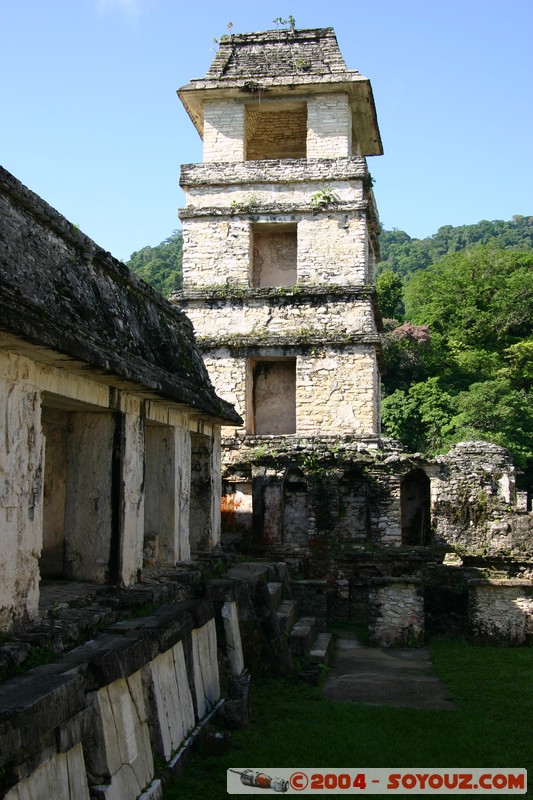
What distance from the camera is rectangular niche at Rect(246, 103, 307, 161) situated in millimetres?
18375

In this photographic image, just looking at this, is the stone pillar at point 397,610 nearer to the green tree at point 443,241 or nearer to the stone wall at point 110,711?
the stone wall at point 110,711

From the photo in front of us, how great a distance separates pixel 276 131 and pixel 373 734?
48.7 feet

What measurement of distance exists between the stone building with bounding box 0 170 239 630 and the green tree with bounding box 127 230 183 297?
30.2 metres

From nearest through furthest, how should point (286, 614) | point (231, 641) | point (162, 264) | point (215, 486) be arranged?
1. point (231, 641)
2. point (286, 614)
3. point (215, 486)
4. point (162, 264)

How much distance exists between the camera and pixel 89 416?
309 inches

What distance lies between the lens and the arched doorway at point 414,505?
58.4 feet

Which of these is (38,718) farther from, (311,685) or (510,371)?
(510,371)

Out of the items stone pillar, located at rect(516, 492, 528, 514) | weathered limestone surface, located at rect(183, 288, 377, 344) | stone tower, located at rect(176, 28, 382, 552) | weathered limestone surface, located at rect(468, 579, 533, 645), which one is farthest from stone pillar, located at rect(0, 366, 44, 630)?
weathered limestone surface, located at rect(183, 288, 377, 344)

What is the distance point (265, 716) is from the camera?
8.47 meters

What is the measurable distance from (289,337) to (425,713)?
928cm

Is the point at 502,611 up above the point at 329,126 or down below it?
below

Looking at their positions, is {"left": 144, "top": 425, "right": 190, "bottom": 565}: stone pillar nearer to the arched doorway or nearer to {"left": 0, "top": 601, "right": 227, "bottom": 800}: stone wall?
{"left": 0, "top": 601, "right": 227, "bottom": 800}: stone wall

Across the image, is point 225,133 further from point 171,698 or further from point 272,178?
point 171,698

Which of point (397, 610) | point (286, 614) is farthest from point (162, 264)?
point (286, 614)
